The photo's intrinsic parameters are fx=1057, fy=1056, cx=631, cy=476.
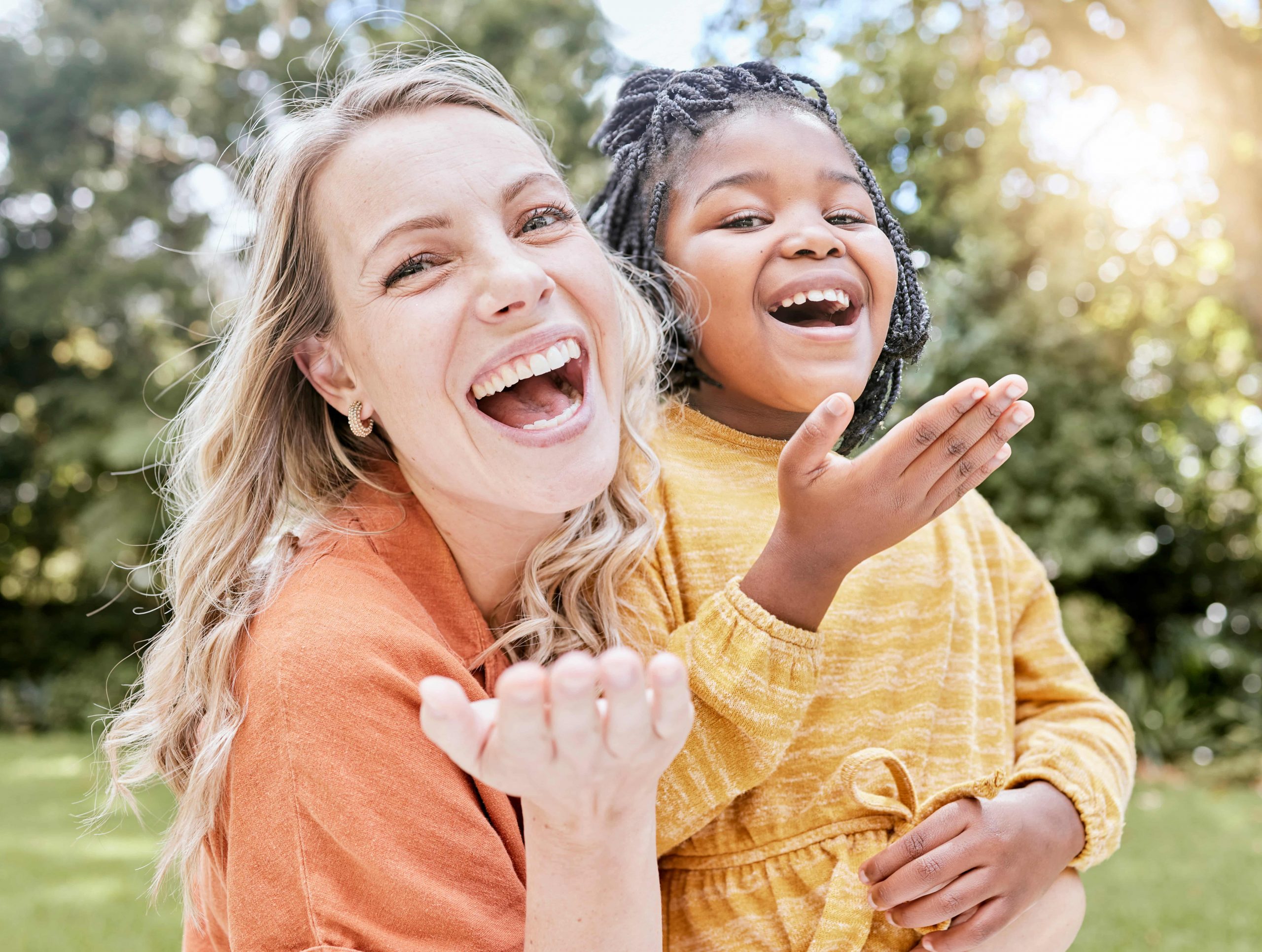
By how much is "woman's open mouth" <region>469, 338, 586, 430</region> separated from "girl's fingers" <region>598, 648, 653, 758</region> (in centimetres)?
59

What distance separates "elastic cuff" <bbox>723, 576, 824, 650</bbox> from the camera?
4.61ft

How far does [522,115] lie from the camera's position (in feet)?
5.99

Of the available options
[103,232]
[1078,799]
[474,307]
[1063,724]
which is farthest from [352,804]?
[103,232]

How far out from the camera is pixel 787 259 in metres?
1.57

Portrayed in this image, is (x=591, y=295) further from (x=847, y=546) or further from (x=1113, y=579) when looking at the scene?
(x=1113, y=579)

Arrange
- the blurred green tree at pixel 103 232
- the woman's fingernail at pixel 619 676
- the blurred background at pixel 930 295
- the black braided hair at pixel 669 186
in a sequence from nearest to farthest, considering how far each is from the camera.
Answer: the woman's fingernail at pixel 619 676, the black braided hair at pixel 669 186, the blurred background at pixel 930 295, the blurred green tree at pixel 103 232

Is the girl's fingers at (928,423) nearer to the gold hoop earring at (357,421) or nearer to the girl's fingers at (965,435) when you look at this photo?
the girl's fingers at (965,435)

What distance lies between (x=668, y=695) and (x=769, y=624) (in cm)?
50

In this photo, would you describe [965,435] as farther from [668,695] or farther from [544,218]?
[544,218]

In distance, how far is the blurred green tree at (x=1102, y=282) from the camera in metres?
2.03

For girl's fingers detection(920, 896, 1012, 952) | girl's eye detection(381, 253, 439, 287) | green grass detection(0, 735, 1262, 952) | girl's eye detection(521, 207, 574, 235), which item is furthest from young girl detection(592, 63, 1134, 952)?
green grass detection(0, 735, 1262, 952)

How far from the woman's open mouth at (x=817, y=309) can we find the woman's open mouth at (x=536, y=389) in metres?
0.32

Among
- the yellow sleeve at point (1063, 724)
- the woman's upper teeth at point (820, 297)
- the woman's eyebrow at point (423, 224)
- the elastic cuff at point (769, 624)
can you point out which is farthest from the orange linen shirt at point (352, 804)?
the yellow sleeve at point (1063, 724)

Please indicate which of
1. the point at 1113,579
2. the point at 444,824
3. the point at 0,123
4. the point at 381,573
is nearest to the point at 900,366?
the point at 381,573
